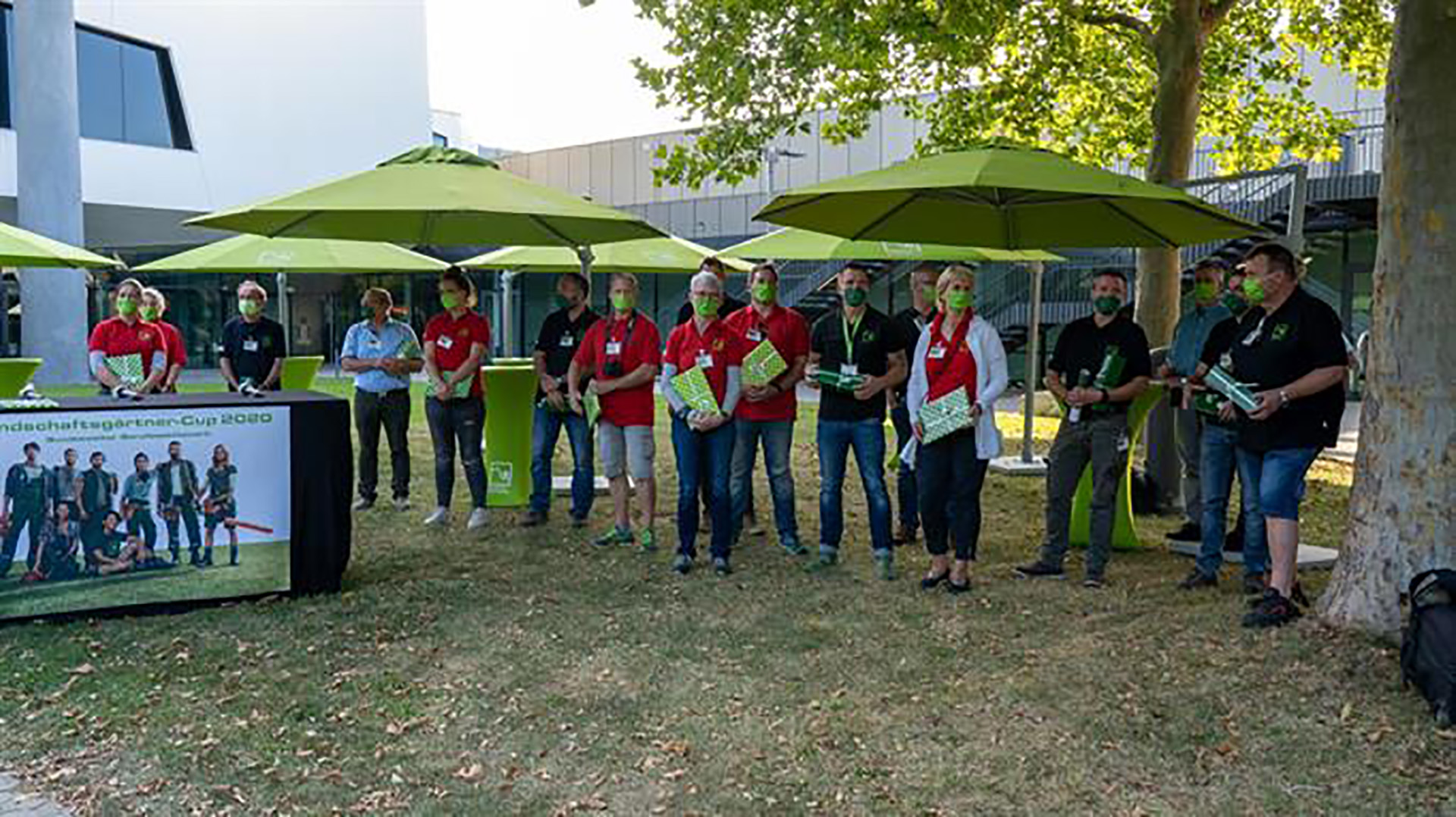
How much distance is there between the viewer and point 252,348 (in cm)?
905

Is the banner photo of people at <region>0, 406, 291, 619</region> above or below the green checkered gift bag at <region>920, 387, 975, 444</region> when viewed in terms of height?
below

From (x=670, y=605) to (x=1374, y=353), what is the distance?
3.65 meters

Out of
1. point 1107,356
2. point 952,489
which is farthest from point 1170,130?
point 952,489

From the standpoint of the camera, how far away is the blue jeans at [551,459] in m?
8.23

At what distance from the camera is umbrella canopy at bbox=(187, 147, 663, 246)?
21.0 ft

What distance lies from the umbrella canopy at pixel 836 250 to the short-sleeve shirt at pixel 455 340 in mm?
2863

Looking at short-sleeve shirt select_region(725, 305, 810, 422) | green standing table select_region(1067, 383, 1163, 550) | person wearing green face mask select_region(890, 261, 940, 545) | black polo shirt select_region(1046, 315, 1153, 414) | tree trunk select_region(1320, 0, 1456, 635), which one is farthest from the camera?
person wearing green face mask select_region(890, 261, 940, 545)

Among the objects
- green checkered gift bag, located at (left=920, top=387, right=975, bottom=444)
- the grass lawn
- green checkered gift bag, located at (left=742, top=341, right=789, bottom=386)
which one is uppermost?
green checkered gift bag, located at (left=742, top=341, right=789, bottom=386)

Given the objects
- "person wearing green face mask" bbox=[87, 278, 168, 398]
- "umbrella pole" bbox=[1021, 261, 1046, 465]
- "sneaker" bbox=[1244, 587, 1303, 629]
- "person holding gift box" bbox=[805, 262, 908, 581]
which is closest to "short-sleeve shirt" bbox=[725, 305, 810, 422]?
"person holding gift box" bbox=[805, 262, 908, 581]

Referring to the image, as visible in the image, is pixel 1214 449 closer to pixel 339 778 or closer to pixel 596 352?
pixel 596 352

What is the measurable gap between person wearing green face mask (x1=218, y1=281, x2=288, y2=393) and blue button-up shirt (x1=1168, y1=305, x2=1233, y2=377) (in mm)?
6693

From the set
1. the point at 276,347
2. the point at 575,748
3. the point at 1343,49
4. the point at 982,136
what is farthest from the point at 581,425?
the point at 1343,49

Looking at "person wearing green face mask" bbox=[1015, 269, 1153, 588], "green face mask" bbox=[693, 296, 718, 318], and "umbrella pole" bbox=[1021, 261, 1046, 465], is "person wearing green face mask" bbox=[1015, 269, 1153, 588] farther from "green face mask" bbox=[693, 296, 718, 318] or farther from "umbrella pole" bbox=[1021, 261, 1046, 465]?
"umbrella pole" bbox=[1021, 261, 1046, 465]

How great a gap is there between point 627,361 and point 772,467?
1160 mm
